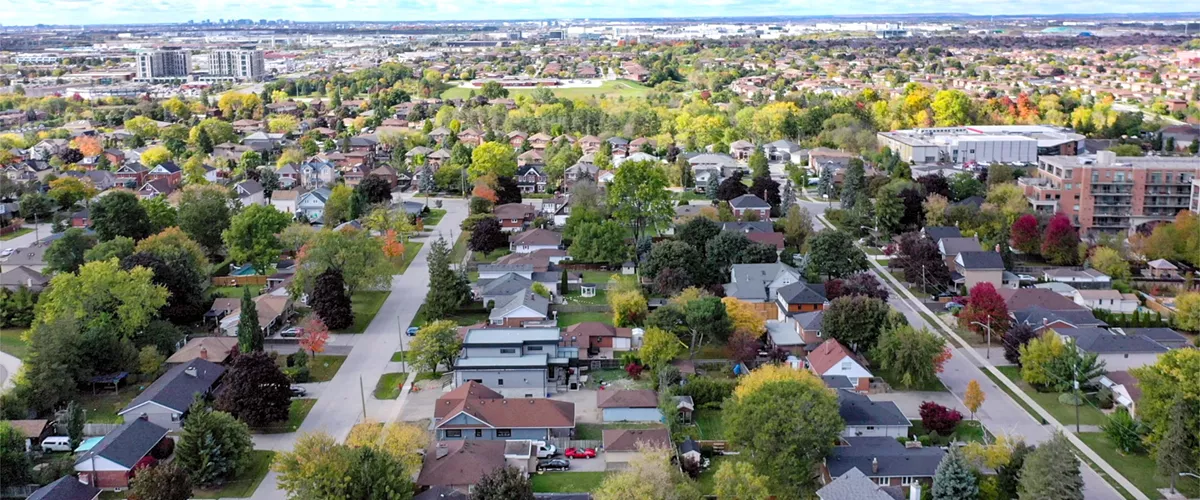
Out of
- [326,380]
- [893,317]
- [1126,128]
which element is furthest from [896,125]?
[326,380]

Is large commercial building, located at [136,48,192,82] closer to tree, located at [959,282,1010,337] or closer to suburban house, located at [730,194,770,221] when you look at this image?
suburban house, located at [730,194,770,221]

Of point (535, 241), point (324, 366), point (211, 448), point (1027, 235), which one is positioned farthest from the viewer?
point (535, 241)

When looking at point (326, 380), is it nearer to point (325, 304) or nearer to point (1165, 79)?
point (325, 304)

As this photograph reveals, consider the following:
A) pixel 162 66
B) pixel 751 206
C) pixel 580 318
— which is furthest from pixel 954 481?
pixel 162 66

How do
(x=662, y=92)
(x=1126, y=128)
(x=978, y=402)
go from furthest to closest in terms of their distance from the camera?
(x=662, y=92), (x=1126, y=128), (x=978, y=402)

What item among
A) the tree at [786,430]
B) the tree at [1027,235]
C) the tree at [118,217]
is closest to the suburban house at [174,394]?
the tree at [786,430]

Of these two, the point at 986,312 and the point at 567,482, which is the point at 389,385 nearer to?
the point at 567,482
